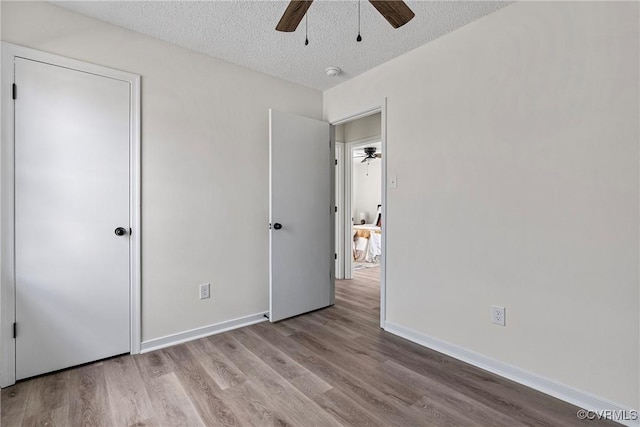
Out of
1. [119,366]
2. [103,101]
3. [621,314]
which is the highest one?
[103,101]

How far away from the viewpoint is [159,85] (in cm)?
242

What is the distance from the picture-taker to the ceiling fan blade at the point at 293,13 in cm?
142

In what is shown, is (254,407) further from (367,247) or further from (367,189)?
(367,189)

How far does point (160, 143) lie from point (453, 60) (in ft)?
7.64

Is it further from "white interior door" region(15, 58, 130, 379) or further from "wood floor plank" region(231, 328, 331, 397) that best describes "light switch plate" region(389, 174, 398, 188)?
"white interior door" region(15, 58, 130, 379)

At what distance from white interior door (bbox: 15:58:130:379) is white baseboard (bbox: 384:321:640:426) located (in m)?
2.32

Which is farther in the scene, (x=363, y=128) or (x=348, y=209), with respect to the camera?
(x=348, y=209)

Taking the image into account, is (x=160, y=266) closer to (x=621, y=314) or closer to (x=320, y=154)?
(x=320, y=154)

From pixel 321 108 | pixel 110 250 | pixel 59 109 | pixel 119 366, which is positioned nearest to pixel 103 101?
pixel 59 109

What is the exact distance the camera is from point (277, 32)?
7.57 ft

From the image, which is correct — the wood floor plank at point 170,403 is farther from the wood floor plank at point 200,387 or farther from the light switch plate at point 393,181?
the light switch plate at point 393,181

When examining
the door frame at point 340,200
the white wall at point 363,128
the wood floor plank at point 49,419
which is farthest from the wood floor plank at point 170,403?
the white wall at point 363,128

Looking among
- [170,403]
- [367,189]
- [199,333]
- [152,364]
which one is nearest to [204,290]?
[199,333]

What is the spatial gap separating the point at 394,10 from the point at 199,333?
269cm
